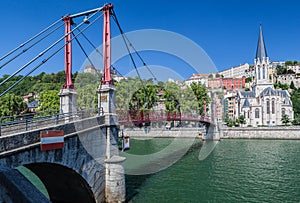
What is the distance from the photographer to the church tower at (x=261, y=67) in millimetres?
65875

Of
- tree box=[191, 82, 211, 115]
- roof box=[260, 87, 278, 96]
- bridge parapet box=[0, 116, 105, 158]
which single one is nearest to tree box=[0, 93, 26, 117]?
tree box=[191, 82, 211, 115]

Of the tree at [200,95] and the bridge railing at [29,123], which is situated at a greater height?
the tree at [200,95]

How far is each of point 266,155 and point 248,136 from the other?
15177mm

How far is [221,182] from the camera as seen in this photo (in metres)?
15.4

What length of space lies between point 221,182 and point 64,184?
9473 mm

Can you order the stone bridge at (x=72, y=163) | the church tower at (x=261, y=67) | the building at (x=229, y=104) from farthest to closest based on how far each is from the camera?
1. the building at (x=229, y=104)
2. the church tower at (x=261, y=67)
3. the stone bridge at (x=72, y=163)

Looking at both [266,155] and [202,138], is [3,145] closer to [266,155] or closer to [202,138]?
[266,155]

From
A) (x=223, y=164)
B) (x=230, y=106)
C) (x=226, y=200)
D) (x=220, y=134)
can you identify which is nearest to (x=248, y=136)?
(x=220, y=134)

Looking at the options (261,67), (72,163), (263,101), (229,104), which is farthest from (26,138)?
(229,104)

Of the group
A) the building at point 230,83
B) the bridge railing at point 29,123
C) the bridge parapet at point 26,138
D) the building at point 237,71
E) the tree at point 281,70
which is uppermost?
the building at point 237,71

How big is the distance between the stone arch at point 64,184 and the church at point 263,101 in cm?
5531

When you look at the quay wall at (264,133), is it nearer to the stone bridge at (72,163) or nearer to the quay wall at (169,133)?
the quay wall at (169,133)

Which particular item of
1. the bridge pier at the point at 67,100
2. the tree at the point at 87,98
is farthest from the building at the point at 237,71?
the bridge pier at the point at 67,100

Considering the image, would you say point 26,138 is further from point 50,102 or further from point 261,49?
point 261,49
